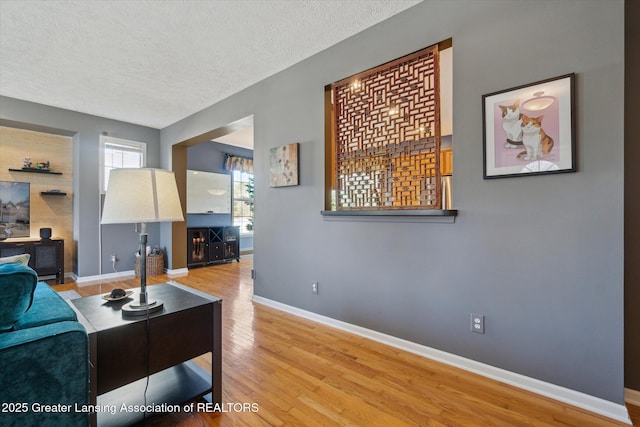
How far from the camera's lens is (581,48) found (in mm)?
1622

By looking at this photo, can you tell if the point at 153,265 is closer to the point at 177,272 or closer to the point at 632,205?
the point at 177,272

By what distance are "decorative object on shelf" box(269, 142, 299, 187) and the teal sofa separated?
7.49 ft

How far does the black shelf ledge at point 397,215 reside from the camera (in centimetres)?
207

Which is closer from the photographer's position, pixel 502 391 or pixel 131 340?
pixel 131 340

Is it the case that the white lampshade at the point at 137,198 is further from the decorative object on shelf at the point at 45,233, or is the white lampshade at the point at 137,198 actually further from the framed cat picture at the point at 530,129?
the decorative object on shelf at the point at 45,233

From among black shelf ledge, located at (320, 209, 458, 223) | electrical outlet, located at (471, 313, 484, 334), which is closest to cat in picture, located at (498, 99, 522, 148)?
black shelf ledge, located at (320, 209, 458, 223)

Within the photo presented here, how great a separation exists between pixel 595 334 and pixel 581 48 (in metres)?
1.62

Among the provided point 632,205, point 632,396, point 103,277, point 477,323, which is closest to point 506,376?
point 477,323

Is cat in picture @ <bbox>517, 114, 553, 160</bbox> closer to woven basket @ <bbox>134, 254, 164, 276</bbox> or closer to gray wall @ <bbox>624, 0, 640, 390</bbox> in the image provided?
gray wall @ <bbox>624, 0, 640, 390</bbox>

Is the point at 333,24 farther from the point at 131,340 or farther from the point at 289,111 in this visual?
the point at 131,340

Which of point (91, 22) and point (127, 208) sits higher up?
point (91, 22)

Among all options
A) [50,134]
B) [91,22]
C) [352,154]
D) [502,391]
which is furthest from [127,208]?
[50,134]

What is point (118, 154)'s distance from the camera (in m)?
5.05

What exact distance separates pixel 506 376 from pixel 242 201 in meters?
6.25
